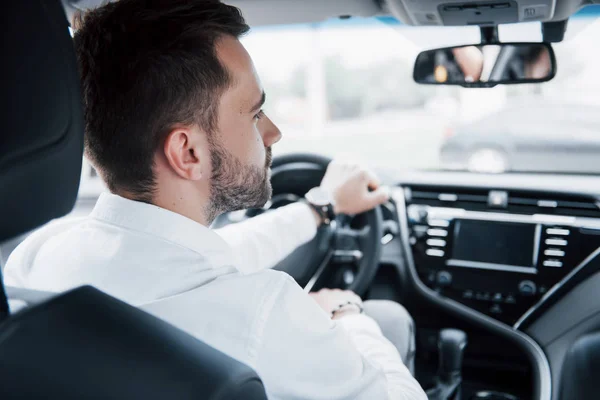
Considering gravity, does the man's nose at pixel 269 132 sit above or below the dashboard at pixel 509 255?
above

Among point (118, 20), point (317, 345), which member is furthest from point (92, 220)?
point (317, 345)

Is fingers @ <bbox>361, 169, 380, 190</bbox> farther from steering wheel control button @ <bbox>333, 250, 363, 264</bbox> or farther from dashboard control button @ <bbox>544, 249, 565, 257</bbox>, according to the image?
dashboard control button @ <bbox>544, 249, 565, 257</bbox>

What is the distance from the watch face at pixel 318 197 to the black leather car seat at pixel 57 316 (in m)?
1.80

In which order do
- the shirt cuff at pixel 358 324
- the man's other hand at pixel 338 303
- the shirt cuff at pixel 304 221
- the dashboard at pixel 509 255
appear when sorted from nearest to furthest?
the shirt cuff at pixel 358 324 < the man's other hand at pixel 338 303 < the shirt cuff at pixel 304 221 < the dashboard at pixel 509 255

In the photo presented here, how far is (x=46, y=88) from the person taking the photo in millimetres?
1038

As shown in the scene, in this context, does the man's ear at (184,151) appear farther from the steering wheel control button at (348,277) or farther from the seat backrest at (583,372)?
the steering wheel control button at (348,277)

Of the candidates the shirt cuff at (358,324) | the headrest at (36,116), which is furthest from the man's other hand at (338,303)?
the headrest at (36,116)

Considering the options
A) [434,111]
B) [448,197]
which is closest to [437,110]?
[434,111]

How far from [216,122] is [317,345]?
2.00ft

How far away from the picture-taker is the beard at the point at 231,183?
1.68 meters

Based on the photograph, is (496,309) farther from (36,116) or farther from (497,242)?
(36,116)

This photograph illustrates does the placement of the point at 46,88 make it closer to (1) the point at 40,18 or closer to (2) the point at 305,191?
(1) the point at 40,18

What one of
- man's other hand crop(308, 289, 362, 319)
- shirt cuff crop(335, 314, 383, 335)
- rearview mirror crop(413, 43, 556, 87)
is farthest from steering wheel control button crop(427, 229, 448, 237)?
shirt cuff crop(335, 314, 383, 335)

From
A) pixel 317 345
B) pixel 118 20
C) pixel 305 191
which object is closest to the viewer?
pixel 317 345
